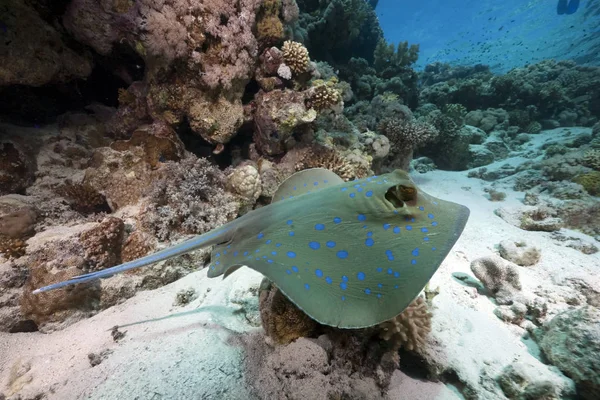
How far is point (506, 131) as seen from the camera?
13.7 meters

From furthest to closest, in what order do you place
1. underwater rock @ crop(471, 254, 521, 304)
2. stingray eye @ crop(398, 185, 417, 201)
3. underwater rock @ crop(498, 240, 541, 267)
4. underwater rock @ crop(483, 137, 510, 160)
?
underwater rock @ crop(483, 137, 510, 160) → underwater rock @ crop(498, 240, 541, 267) → underwater rock @ crop(471, 254, 521, 304) → stingray eye @ crop(398, 185, 417, 201)

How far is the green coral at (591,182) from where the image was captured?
21.6 ft

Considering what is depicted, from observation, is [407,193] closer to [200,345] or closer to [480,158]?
[200,345]

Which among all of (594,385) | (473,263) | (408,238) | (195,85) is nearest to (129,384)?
(408,238)

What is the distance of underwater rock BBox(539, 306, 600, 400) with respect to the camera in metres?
2.47

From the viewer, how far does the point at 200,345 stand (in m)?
2.78

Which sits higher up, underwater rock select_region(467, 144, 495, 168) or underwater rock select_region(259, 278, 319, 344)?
underwater rock select_region(467, 144, 495, 168)

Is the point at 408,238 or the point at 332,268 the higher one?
the point at 408,238

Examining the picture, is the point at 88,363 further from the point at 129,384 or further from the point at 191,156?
the point at 191,156

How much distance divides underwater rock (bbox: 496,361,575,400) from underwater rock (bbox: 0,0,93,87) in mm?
8660

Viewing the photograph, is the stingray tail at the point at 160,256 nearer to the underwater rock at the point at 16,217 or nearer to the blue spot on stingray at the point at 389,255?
the blue spot on stingray at the point at 389,255

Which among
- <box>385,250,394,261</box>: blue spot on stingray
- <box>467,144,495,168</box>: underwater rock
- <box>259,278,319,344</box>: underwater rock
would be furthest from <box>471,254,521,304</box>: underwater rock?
<box>467,144,495,168</box>: underwater rock

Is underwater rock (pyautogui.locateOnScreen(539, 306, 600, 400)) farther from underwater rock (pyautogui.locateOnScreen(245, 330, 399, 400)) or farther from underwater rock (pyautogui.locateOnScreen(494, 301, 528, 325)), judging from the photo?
underwater rock (pyautogui.locateOnScreen(245, 330, 399, 400))

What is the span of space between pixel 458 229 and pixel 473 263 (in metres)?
2.42
